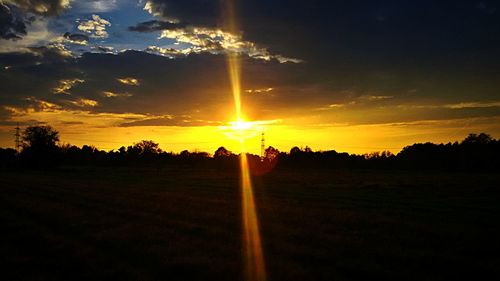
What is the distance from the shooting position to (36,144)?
410ft

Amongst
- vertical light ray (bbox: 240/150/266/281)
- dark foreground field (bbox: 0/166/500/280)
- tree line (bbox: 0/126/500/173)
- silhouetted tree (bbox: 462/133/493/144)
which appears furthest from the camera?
silhouetted tree (bbox: 462/133/493/144)

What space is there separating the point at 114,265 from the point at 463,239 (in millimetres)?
10793

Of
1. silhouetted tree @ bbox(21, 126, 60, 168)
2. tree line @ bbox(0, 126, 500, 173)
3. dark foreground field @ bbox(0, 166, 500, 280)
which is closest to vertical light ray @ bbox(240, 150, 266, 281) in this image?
dark foreground field @ bbox(0, 166, 500, 280)

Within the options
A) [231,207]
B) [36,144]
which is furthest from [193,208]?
[36,144]

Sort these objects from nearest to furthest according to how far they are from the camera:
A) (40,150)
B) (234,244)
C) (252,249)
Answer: (252,249) → (234,244) → (40,150)

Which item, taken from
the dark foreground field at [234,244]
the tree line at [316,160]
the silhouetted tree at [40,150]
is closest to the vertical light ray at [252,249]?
the dark foreground field at [234,244]

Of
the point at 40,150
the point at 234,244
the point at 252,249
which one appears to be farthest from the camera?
the point at 40,150

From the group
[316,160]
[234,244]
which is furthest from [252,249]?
[316,160]

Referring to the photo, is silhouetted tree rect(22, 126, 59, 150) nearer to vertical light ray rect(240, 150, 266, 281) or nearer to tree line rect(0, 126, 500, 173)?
tree line rect(0, 126, 500, 173)

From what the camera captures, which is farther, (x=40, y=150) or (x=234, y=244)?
(x=40, y=150)

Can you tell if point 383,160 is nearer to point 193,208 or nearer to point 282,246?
point 193,208

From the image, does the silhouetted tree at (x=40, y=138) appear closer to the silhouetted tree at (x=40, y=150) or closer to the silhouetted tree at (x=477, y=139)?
the silhouetted tree at (x=40, y=150)

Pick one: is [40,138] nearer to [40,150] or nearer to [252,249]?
[40,150]

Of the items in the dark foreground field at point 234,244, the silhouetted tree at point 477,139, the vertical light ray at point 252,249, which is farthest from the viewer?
the silhouetted tree at point 477,139
